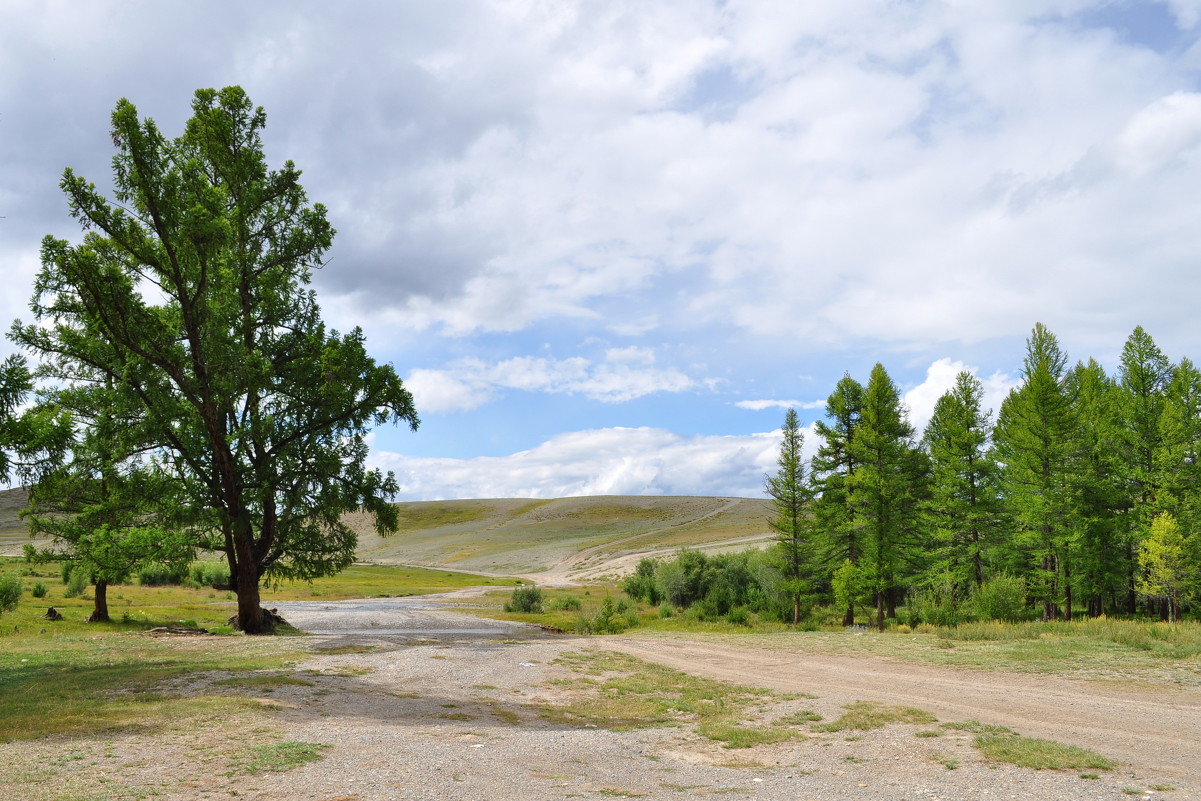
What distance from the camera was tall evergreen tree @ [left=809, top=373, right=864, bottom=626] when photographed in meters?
38.9

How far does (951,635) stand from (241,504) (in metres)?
26.4

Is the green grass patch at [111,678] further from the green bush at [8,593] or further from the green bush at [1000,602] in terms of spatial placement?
the green bush at [1000,602]

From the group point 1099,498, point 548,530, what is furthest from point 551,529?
point 1099,498

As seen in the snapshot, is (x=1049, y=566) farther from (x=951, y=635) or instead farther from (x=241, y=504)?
(x=241, y=504)

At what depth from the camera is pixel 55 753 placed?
8.43 metres

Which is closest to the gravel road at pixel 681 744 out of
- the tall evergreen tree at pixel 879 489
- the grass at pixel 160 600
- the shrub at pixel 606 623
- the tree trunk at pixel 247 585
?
the tree trunk at pixel 247 585

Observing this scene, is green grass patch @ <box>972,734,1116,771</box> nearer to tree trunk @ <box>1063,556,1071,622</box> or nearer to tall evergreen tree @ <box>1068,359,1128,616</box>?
tree trunk @ <box>1063,556,1071,622</box>

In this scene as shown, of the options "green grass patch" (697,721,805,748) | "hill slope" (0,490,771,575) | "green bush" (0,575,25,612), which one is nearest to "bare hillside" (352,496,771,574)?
"hill slope" (0,490,771,575)

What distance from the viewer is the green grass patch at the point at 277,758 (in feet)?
26.3

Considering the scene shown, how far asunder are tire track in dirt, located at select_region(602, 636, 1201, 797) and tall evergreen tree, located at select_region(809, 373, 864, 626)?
17733mm

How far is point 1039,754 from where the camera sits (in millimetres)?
9602

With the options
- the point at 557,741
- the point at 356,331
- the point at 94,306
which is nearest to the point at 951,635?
the point at 557,741

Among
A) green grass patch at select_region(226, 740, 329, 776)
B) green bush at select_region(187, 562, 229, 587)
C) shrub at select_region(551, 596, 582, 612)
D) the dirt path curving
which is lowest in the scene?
the dirt path curving

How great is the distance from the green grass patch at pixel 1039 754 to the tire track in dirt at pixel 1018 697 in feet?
1.39
